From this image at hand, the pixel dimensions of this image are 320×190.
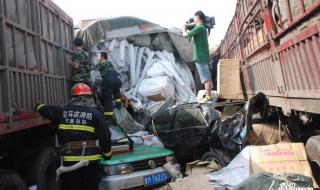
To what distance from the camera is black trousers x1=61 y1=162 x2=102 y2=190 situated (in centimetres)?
478

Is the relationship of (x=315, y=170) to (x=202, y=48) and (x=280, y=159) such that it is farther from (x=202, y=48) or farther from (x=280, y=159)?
(x=202, y=48)

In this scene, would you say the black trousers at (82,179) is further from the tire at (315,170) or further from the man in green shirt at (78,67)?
the tire at (315,170)

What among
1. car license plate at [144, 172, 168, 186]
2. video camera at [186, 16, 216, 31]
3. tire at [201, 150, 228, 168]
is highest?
video camera at [186, 16, 216, 31]

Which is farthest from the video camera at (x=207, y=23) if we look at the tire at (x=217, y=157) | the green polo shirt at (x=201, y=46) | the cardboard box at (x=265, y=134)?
the tire at (x=217, y=157)

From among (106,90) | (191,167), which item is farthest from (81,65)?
(191,167)

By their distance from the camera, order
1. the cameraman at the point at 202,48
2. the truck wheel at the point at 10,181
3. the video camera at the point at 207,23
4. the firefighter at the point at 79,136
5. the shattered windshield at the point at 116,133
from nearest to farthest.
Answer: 1. the truck wheel at the point at 10,181
2. the firefighter at the point at 79,136
3. the shattered windshield at the point at 116,133
4. the cameraman at the point at 202,48
5. the video camera at the point at 207,23

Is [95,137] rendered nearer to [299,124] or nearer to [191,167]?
[191,167]

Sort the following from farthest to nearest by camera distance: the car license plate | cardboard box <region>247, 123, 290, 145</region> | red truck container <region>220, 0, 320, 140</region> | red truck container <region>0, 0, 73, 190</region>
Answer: cardboard box <region>247, 123, 290, 145</region> → the car license plate → red truck container <region>0, 0, 73, 190</region> → red truck container <region>220, 0, 320, 140</region>

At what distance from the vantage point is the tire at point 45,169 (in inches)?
175

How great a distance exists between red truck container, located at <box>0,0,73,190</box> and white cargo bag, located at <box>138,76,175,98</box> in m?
5.15

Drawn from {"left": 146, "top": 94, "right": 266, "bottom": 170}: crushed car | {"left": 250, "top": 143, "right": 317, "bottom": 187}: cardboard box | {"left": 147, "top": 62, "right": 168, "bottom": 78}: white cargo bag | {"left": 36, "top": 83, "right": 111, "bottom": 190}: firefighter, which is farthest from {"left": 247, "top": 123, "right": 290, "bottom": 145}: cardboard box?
{"left": 147, "top": 62, "right": 168, "bottom": 78}: white cargo bag

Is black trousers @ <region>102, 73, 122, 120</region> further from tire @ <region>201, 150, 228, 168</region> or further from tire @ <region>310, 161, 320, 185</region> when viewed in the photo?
tire @ <region>310, 161, 320, 185</region>

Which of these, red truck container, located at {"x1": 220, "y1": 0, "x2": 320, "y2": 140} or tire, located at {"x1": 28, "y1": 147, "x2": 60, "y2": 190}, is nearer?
red truck container, located at {"x1": 220, "y1": 0, "x2": 320, "y2": 140}

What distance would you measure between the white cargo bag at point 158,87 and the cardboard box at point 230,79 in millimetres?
2794
